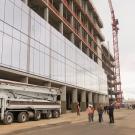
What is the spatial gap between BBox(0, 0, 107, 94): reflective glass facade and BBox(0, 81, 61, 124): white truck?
5059mm

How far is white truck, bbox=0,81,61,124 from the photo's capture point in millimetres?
28156

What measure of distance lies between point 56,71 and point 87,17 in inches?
1347

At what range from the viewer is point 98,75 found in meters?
96.4

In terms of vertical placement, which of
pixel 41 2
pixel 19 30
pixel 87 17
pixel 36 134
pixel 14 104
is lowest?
pixel 36 134

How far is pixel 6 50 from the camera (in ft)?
119

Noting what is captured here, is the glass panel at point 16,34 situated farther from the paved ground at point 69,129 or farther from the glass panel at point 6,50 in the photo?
the paved ground at point 69,129

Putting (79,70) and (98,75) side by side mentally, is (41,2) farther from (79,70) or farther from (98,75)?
(98,75)

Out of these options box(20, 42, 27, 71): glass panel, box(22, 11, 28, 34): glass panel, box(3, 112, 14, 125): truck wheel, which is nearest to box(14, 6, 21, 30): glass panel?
box(22, 11, 28, 34): glass panel

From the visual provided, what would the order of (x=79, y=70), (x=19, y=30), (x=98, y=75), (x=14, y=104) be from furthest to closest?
(x=98, y=75), (x=79, y=70), (x=19, y=30), (x=14, y=104)

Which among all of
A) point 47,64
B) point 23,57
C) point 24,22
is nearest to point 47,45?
point 47,64

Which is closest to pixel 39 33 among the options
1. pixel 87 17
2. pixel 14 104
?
pixel 14 104

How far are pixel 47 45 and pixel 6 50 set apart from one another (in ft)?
45.6

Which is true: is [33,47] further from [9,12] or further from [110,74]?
[110,74]

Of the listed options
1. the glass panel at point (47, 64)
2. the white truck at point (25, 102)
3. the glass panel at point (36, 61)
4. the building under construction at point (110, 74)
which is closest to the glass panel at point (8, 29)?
the white truck at point (25, 102)
